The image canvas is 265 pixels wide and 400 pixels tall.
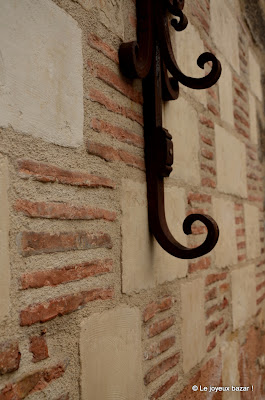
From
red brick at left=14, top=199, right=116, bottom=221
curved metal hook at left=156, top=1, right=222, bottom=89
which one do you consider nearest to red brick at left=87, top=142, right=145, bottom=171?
red brick at left=14, top=199, right=116, bottom=221

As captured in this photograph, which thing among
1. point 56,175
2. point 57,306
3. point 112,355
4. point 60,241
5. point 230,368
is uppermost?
point 56,175

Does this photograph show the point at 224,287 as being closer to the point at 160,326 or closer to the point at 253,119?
the point at 160,326

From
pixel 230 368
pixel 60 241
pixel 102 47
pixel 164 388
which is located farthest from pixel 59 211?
pixel 230 368

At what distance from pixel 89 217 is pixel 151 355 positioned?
1.33ft

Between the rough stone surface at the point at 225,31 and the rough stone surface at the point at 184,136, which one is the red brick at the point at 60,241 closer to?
the rough stone surface at the point at 184,136

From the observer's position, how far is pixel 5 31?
0.70 metres

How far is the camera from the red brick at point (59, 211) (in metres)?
0.73

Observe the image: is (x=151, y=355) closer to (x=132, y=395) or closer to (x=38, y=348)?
(x=132, y=395)

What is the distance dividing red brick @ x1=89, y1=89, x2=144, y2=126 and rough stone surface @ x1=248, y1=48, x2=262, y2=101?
1.41m

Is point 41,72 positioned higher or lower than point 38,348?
higher

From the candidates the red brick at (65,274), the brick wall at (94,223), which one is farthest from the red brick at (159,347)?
the red brick at (65,274)

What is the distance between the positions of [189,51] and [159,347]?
90 centimetres

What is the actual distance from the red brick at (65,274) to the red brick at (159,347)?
0.26 meters

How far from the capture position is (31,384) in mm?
717
